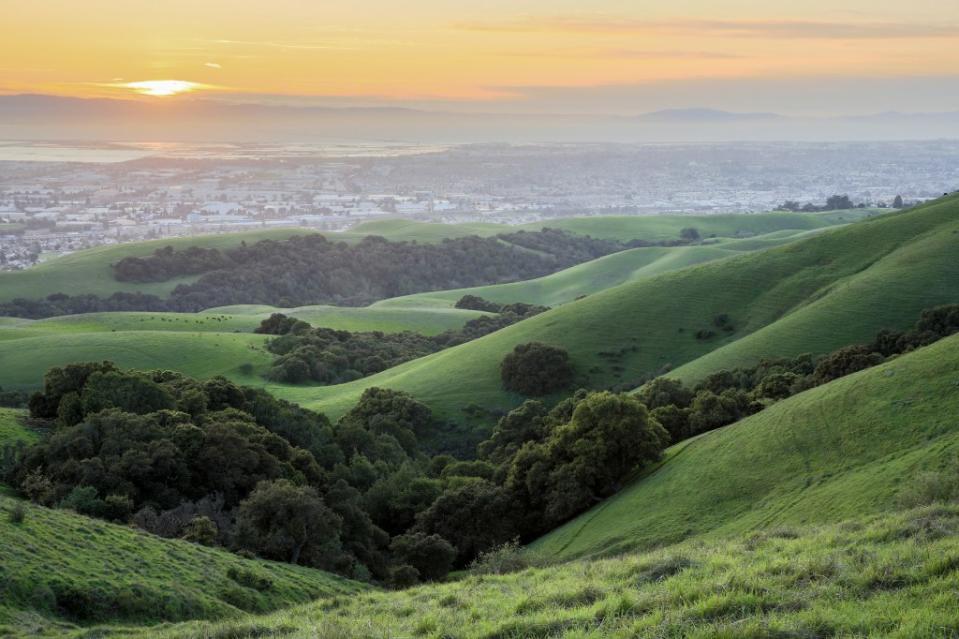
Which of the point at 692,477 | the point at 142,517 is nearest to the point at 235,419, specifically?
the point at 142,517

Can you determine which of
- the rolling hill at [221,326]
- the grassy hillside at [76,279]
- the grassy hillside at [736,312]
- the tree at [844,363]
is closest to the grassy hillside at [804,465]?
the tree at [844,363]

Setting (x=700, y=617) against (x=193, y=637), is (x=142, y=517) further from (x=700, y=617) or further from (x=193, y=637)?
(x=700, y=617)

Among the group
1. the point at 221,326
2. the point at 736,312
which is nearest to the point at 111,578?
the point at 736,312

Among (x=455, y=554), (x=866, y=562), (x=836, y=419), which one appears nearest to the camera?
(x=866, y=562)

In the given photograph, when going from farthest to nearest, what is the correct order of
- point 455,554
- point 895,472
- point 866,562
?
point 455,554 < point 895,472 < point 866,562

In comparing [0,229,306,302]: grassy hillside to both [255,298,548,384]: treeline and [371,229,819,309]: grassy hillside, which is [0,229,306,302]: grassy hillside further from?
[255,298,548,384]: treeline

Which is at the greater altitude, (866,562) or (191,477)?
(866,562)

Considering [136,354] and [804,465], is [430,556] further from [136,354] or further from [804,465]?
[136,354]

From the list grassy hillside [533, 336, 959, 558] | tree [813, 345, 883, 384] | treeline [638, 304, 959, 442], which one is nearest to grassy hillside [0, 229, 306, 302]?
treeline [638, 304, 959, 442]
